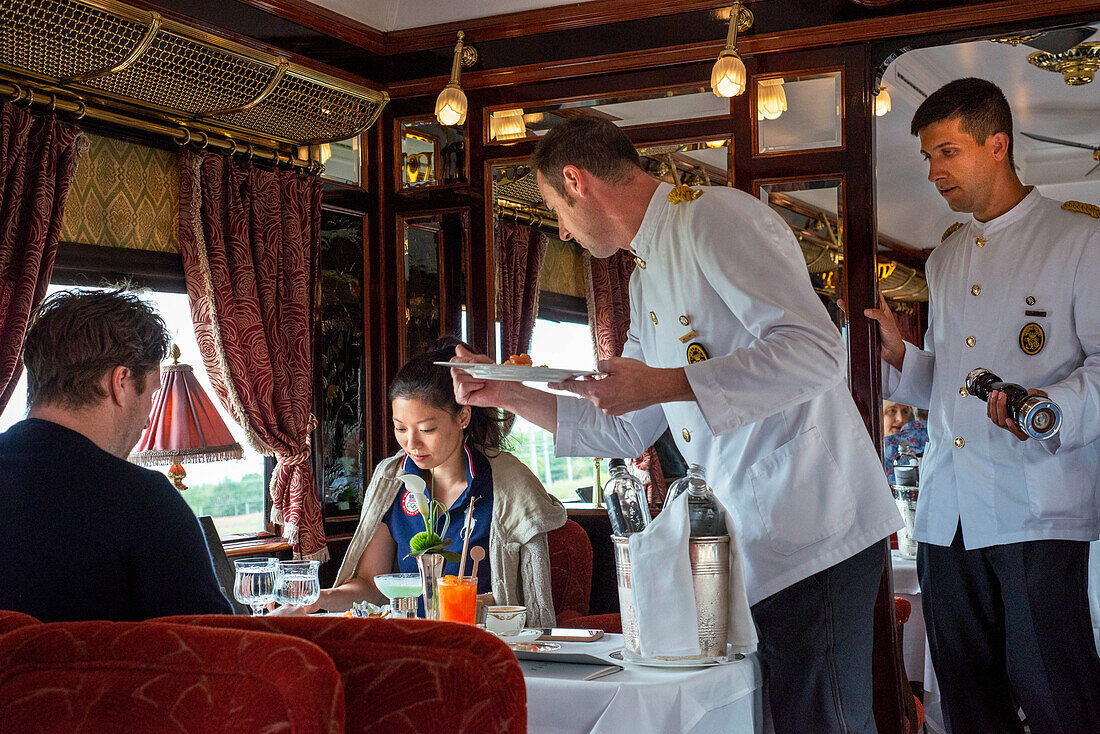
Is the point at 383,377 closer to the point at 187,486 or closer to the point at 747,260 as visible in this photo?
the point at 187,486

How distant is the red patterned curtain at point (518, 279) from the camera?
13.4ft

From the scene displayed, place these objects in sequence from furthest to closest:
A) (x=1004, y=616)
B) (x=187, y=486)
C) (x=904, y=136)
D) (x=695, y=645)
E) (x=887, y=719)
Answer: (x=904, y=136), (x=187, y=486), (x=887, y=719), (x=1004, y=616), (x=695, y=645)

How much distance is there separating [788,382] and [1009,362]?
1.05 meters

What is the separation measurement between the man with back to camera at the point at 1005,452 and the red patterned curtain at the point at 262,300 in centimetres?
228

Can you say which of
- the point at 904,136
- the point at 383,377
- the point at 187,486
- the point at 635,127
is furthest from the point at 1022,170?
the point at 187,486

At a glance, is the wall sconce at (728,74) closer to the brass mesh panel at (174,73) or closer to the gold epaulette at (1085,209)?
the gold epaulette at (1085,209)

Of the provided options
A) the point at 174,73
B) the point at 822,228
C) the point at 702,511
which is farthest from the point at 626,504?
the point at 174,73

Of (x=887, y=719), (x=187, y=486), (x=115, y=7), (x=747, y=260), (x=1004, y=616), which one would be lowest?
(x=887, y=719)

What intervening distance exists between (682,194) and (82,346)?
1116 millimetres

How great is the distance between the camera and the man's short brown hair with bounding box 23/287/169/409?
183 cm

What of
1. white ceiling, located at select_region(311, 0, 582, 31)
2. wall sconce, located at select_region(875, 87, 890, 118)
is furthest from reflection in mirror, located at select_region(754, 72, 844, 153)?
white ceiling, located at select_region(311, 0, 582, 31)

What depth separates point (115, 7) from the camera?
10.0ft

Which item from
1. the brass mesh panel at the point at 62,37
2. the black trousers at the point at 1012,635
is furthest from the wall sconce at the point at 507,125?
the black trousers at the point at 1012,635

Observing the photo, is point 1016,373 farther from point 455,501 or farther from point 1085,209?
point 455,501
